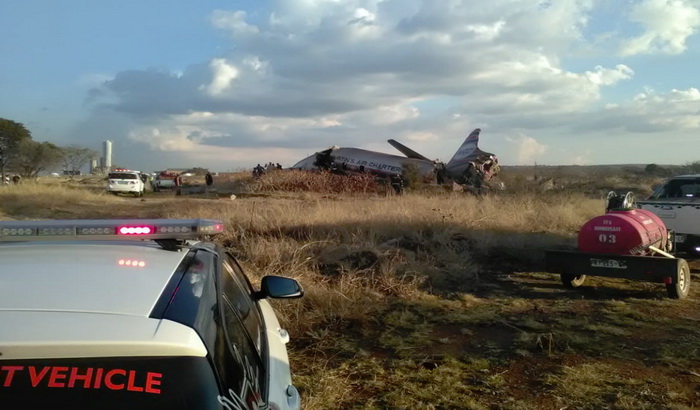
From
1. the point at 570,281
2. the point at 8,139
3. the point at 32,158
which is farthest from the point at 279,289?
the point at 32,158

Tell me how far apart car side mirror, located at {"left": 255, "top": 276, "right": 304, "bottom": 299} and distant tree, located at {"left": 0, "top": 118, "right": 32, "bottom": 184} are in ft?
171

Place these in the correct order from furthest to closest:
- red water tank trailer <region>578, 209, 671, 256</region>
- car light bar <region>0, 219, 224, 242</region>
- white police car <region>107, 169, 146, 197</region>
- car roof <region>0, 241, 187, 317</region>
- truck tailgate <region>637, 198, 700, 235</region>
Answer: white police car <region>107, 169, 146, 197</region>, truck tailgate <region>637, 198, 700, 235</region>, red water tank trailer <region>578, 209, 671, 256</region>, car light bar <region>0, 219, 224, 242</region>, car roof <region>0, 241, 187, 317</region>

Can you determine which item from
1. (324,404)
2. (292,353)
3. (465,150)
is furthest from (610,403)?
(465,150)

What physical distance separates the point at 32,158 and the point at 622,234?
176 feet

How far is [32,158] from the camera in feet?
168

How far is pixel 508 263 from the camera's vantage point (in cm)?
1073

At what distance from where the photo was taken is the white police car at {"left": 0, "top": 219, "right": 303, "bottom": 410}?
5.22 feet

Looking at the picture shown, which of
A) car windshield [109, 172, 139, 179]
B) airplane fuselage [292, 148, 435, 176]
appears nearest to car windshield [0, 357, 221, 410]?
airplane fuselage [292, 148, 435, 176]

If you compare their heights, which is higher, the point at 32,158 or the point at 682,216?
the point at 32,158

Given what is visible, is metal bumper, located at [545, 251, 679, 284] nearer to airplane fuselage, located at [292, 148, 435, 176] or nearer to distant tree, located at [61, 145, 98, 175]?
airplane fuselage, located at [292, 148, 435, 176]

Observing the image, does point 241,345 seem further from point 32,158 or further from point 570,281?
point 32,158

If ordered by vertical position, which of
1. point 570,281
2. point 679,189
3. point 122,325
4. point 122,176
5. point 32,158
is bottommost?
point 570,281

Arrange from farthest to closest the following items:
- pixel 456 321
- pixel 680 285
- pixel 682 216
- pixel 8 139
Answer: pixel 8 139 → pixel 682 216 → pixel 680 285 → pixel 456 321

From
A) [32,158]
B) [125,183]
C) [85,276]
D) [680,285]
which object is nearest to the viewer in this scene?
[85,276]
